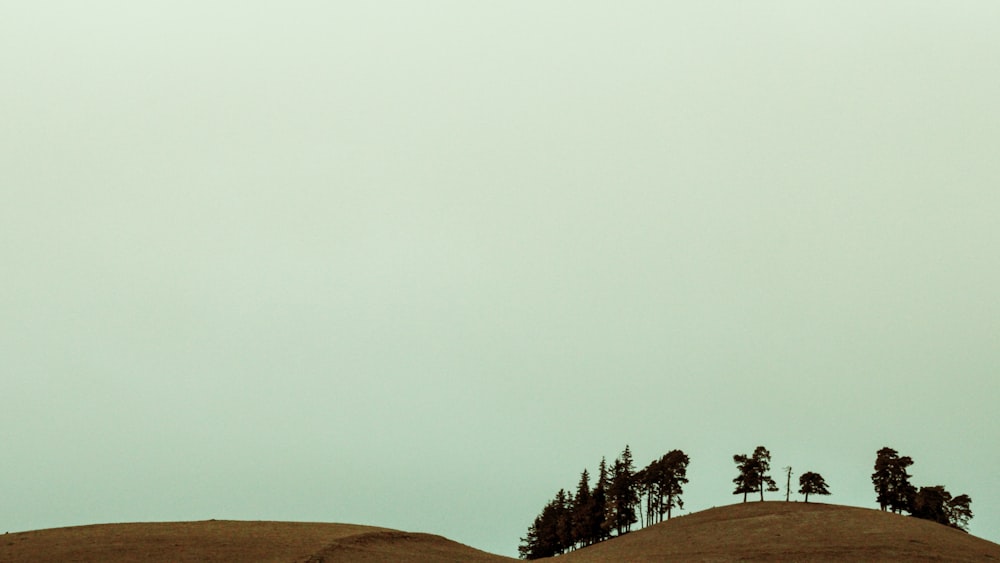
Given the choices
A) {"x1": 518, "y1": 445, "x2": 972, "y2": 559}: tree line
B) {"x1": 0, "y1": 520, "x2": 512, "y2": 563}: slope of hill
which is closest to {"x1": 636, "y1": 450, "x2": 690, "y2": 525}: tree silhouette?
{"x1": 518, "y1": 445, "x2": 972, "y2": 559}: tree line

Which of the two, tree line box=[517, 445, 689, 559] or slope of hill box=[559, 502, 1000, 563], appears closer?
slope of hill box=[559, 502, 1000, 563]

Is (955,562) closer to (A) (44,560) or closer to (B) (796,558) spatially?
(B) (796,558)

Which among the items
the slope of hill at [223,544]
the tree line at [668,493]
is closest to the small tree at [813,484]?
the tree line at [668,493]

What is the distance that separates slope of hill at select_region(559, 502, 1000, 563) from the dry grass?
108 millimetres

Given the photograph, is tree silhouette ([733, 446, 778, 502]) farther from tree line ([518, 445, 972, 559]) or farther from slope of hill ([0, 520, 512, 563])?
slope of hill ([0, 520, 512, 563])

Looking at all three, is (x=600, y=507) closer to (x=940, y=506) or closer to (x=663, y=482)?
(x=663, y=482)

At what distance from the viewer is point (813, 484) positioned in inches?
4397

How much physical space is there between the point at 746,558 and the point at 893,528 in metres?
23.4

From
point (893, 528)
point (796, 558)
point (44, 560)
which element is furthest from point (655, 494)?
point (44, 560)

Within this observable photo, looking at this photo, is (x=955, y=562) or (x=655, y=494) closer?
(x=955, y=562)

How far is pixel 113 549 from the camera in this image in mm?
58938

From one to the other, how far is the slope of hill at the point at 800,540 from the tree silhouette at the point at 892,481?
1134cm

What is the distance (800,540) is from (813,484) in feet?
115

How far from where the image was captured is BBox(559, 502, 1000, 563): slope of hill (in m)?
73.6
